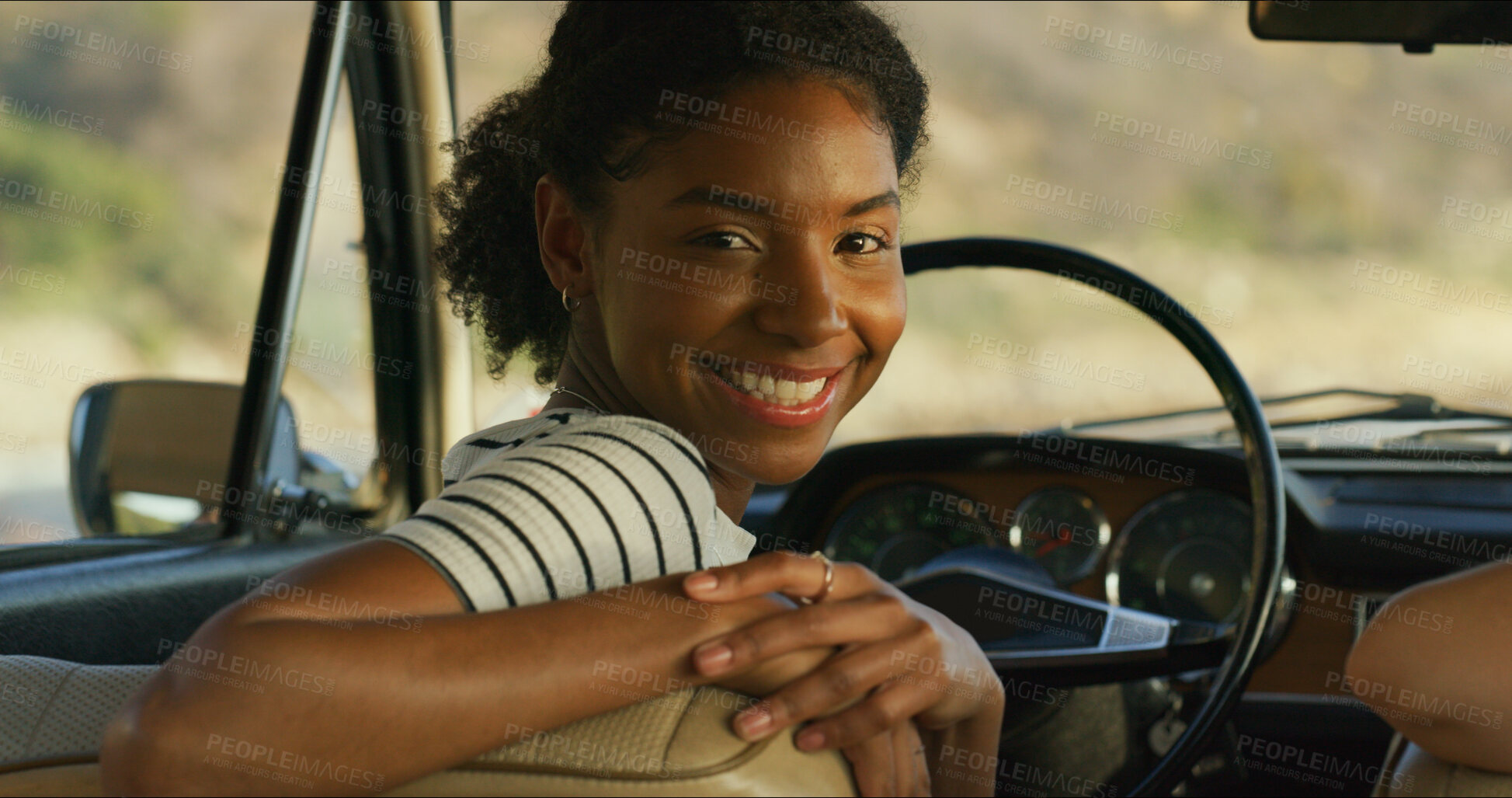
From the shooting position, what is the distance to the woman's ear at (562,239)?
1.15 m

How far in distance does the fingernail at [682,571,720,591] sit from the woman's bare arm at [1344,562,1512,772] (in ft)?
1.34

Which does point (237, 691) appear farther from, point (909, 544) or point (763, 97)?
point (909, 544)

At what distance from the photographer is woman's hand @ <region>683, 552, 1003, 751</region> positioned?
70 centimetres

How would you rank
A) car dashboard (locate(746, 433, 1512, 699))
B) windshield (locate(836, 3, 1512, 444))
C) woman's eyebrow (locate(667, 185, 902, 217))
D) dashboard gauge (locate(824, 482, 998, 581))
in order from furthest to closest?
windshield (locate(836, 3, 1512, 444)) → dashboard gauge (locate(824, 482, 998, 581)) → car dashboard (locate(746, 433, 1512, 699)) → woman's eyebrow (locate(667, 185, 902, 217))

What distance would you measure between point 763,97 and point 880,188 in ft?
0.44

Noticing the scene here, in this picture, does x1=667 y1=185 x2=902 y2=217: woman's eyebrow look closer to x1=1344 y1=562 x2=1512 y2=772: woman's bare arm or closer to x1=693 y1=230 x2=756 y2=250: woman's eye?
x1=693 y1=230 x2=756 y2=250: woman's eye

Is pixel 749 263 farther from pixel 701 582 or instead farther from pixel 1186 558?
pixel 1186 558

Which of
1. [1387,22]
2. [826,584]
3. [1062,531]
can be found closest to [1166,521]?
[1062,531]

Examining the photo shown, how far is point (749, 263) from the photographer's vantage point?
1012mm

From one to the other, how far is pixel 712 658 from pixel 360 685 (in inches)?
7.8

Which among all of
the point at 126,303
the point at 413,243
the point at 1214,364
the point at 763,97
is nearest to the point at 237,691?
the point at 763,97

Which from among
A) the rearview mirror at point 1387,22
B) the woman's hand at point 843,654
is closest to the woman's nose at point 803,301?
the woman's hand at point 843,654

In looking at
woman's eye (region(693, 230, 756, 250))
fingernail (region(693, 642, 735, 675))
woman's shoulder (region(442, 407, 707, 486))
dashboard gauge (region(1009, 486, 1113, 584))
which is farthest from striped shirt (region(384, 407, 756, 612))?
dashboard gauge (region(1009, 486, 1113, 584))

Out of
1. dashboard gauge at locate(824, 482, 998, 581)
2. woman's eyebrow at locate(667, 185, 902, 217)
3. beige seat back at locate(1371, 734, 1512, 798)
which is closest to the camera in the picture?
beige seat back at locate(1371, 734, 1512, 798)
